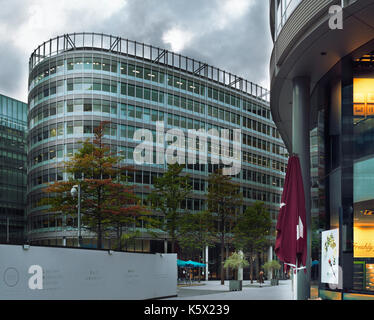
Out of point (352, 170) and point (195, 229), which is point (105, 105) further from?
point (352, 170)

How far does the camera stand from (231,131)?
277 ft

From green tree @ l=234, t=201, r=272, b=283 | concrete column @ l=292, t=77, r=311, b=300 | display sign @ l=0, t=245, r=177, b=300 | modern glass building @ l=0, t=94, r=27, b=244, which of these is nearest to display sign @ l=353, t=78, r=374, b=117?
concrete column @ l=292, t=77, r=311, b=300

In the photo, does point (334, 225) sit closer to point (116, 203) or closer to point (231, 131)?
point (116, 203)

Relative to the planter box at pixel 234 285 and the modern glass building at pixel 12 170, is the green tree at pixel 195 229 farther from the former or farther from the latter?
the modern glass building at pixel 12 170

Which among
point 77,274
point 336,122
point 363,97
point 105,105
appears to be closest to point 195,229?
point 105,105

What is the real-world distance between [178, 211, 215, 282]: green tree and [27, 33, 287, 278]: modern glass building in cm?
997

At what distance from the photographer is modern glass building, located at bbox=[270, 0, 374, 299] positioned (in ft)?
51.7

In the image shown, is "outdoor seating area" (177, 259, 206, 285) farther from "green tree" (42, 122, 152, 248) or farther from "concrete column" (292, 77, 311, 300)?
"concrete column" (292, 77, 311, 300)

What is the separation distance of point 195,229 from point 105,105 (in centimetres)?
2133

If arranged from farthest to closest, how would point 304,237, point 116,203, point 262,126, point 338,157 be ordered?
point 262,126
point 116,203
point 338,157
point 304,237

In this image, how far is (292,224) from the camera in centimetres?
1295

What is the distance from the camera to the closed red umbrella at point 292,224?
1291 cm
